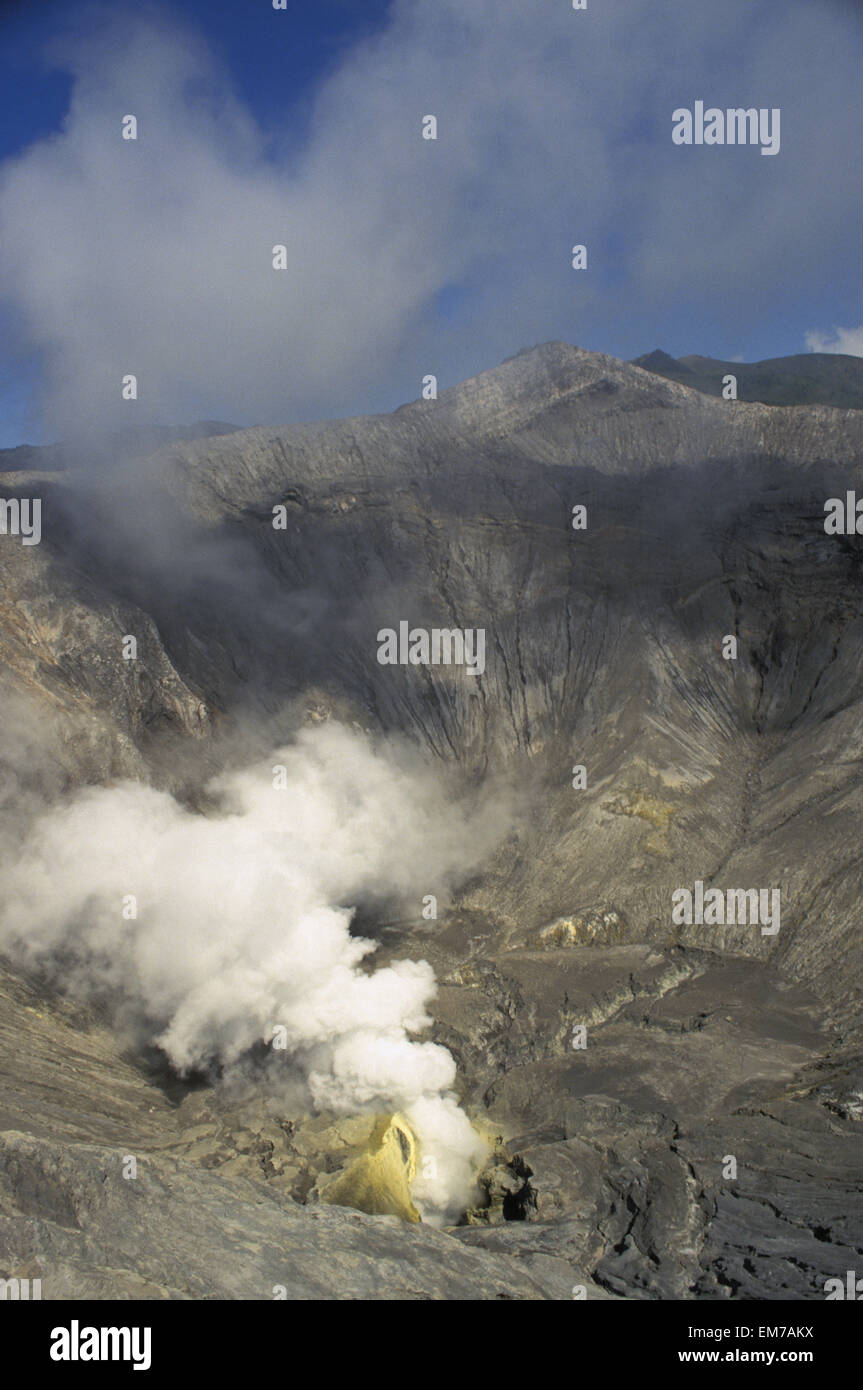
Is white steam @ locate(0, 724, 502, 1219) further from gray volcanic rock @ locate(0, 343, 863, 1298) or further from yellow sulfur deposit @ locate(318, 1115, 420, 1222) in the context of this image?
gray volcanic rock @ locate(0, 343, 863, 1298)

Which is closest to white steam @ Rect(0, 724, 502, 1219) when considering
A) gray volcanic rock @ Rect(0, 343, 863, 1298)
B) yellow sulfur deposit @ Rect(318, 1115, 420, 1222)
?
yellow sulfur deposit @ Rect(318, 1115, 420, 1222)

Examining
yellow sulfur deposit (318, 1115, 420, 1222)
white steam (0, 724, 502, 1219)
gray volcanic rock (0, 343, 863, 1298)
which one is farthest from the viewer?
white steam (0, 724, 502, 1219)

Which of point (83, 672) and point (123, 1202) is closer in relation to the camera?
point (123, 1202)

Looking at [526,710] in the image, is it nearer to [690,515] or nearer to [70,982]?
[690,515]

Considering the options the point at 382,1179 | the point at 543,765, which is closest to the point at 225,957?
the point at 382,1179

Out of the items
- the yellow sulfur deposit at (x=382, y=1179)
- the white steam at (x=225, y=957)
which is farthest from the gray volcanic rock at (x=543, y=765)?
the white steam at (x=225, y=957)

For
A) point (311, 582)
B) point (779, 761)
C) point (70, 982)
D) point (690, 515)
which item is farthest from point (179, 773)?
point (690, 515)

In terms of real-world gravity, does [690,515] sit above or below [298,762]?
above
